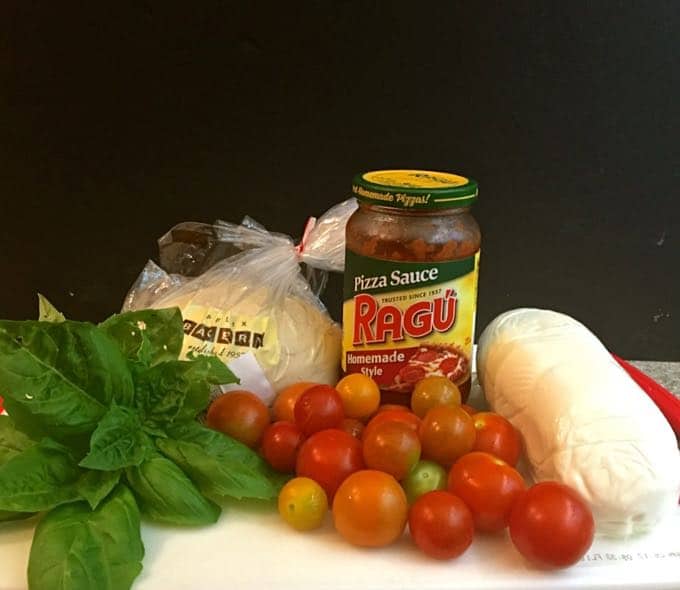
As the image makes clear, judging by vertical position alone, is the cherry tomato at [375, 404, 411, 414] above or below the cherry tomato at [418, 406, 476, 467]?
below

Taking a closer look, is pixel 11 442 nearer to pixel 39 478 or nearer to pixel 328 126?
pixel 39 478

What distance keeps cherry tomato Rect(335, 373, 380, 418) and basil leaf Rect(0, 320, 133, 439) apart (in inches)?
7.8

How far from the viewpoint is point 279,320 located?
782 mm

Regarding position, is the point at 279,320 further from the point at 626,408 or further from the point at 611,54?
the point at 611,54

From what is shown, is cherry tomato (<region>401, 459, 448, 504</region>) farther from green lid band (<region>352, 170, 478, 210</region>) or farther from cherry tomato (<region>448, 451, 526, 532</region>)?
green lid band (<region>352, 170, 478, 210</region>)

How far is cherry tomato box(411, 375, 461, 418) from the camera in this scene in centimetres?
69

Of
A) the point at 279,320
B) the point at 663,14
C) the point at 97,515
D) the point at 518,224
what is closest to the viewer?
the point at 97,515

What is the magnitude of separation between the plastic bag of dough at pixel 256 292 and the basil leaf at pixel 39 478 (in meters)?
0.17

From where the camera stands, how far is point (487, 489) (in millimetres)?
590

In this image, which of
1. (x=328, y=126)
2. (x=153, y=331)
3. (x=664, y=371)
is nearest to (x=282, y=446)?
(x=153, y=331)

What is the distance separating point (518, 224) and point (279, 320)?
469 mm

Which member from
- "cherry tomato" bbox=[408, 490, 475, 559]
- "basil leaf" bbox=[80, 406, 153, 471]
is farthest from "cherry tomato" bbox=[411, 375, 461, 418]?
"basil leaf" bbox=[80, 406, 153, 471]

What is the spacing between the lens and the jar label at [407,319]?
0.71 m

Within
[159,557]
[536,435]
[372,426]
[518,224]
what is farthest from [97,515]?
[518,224]
